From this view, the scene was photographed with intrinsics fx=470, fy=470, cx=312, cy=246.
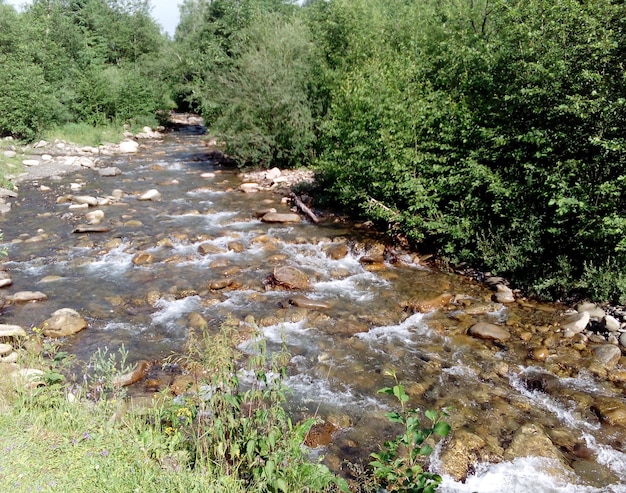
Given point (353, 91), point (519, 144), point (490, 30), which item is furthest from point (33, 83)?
point (519, 144)

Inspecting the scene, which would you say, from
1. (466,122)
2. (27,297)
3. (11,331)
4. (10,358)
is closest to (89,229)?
(27,297)

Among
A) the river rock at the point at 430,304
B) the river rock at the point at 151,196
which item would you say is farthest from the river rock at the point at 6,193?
the river rock at the point at 430,304

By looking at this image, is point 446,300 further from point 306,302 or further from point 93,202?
point 93,202

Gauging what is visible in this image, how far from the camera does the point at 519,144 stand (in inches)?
384

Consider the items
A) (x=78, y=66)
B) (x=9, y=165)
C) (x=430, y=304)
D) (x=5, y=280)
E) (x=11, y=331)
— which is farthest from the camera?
(x=78, y=66)

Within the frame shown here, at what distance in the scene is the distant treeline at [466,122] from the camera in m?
8.44

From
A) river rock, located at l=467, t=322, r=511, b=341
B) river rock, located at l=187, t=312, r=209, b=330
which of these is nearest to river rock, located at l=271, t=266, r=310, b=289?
river rock, located at l=187, t=312, r=209, b=330

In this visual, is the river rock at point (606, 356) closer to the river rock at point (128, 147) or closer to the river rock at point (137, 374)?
the river rock at point (137, 374)

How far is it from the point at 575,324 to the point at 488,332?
1.50 m

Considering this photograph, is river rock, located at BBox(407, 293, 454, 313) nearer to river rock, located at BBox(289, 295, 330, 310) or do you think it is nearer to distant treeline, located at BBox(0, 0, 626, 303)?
distant treeline, located at BBox(0, 0, 626, 303)

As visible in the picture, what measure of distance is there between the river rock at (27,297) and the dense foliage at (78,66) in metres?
18.0

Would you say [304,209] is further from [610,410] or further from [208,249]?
[610,410]

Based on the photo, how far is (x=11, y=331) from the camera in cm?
767

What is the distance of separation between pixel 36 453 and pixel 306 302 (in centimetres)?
596
